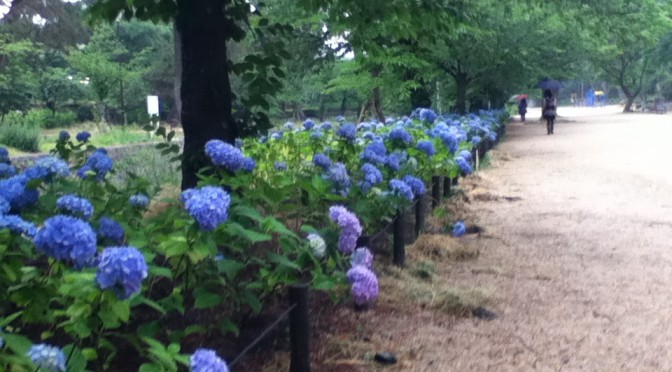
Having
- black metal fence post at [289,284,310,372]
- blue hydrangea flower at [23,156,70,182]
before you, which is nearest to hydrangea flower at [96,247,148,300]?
black metal fence post at [289,284,310,372]

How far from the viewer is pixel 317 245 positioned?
317 cm

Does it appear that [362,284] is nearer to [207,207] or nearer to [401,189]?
[207,207]

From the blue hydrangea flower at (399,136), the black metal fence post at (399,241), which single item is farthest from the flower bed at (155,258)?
the blue hydrangea flower at (399,136)

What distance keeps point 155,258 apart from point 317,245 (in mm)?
782

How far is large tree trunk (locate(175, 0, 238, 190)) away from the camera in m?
4.95

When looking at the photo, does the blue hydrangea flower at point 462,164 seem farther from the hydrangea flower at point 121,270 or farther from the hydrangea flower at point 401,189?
the hydrangea flower at point 121,270

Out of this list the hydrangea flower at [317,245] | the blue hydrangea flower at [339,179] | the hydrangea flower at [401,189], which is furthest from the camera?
the hydrangea flower at [401,189]

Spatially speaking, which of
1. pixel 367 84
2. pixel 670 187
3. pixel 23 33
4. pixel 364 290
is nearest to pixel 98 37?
pixel 23 33

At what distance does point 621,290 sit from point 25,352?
4862 mm

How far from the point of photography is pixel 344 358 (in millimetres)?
3791

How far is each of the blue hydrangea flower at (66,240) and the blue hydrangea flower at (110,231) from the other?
861mm

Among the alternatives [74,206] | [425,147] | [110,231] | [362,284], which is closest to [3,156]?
[110,231]

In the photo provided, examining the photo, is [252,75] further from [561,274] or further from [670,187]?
[670,187]

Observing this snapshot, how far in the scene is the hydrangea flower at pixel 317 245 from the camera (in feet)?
10.4
